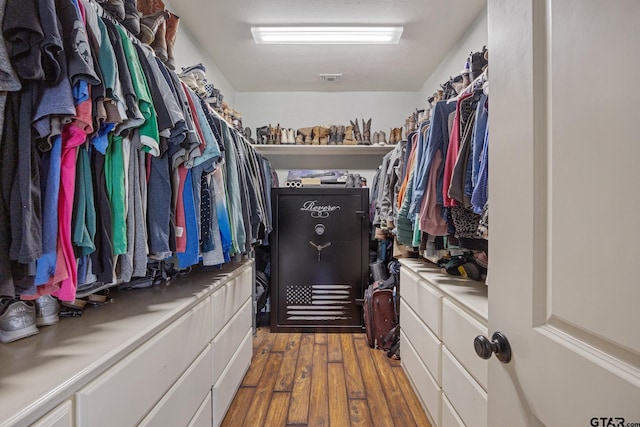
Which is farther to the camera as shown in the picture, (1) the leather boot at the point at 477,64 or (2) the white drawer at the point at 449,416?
(1) the leather boot at the point at 477,64

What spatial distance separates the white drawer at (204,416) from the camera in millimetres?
1231

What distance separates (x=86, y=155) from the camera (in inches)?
30.1

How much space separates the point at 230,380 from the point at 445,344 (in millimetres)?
1155

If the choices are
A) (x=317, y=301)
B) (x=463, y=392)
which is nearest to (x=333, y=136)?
(x=317, y=301)

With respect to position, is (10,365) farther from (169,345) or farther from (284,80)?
(284,80)

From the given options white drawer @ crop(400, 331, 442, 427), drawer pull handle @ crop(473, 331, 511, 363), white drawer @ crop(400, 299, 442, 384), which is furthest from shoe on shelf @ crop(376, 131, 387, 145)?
drawer pull handle @ crop(473, 331, 511, 363)

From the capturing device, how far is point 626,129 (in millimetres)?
394

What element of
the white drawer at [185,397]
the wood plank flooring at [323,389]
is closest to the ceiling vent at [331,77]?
the wood plank flooring at [323,389]

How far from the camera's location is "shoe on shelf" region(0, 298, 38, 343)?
0.78m

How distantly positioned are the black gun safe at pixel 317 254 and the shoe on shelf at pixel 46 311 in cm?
207

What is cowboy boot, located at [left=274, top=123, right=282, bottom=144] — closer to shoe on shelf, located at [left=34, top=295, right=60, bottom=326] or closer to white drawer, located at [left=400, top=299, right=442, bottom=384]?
white drawer, located at [left=400, top=299, right=442, bottom=384]

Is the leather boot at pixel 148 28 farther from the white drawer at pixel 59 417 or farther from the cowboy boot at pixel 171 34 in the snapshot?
the white drawer at pixel 59 417

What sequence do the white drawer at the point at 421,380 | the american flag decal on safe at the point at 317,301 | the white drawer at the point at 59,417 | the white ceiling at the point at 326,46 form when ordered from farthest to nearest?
the american flag decal on safe at the point at 317,301
the white ceiling at the point at 326,46
the white drawer at the point at 421,380
the white drawer at the point at 59,417

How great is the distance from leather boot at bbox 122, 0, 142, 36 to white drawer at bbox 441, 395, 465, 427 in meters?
1.90
